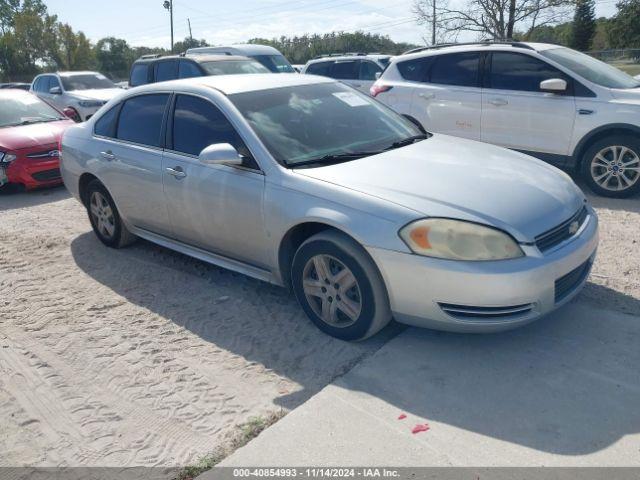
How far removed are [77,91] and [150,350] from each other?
12226 mm

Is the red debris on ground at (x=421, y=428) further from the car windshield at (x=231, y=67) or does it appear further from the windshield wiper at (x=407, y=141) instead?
the car windshield at (x=231, y=67)

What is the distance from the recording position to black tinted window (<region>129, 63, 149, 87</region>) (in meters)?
12.6

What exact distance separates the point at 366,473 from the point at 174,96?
335cm

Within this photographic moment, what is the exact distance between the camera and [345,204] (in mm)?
3396

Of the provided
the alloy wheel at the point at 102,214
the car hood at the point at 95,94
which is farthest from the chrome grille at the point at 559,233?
the car hood at the point at 95,94

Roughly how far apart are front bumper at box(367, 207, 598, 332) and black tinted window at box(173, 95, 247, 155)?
1.48 metres

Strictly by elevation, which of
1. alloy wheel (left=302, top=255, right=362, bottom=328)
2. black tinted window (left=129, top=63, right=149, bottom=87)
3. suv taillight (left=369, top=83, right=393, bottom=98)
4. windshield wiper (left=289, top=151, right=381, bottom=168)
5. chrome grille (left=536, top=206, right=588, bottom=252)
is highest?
black tinted window (left=129, top=63, right=149, bottom=87)

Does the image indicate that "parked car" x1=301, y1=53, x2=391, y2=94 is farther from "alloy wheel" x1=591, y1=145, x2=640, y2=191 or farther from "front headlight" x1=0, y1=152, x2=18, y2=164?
"alloy wheel" x1=591, y1=145, x2=640, y2=191

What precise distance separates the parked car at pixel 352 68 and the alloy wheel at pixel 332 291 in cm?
1068

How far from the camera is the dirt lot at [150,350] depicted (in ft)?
9.57

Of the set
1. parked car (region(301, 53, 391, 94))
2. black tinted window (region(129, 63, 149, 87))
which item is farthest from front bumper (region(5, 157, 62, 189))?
parked car (region(301, 53, 391, 94))

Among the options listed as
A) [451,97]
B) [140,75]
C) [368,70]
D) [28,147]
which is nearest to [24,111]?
[28,147]

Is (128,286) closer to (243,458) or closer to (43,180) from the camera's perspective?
(243,458)

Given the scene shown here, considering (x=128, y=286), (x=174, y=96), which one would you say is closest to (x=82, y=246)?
(x=128, y=286)
